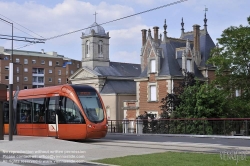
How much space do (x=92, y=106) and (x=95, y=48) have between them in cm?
5261

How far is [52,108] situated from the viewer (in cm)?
2273

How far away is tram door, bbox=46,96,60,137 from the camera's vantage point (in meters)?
22.3

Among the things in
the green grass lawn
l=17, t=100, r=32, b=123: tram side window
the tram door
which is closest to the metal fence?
the tram door

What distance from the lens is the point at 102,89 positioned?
227 ft

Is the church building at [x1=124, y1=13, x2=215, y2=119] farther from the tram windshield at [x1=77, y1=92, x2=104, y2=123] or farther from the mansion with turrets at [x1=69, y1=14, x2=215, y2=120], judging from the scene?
the tram windshield at [x1=77, y1=92, x2=104, y2=123]

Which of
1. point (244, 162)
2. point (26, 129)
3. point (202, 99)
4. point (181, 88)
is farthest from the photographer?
point (181, 88)

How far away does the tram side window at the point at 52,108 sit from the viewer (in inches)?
883

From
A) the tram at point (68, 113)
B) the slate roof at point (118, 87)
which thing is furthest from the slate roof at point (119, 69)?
the tram at point (68, 113)

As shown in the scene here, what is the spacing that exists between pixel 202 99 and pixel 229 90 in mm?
3088

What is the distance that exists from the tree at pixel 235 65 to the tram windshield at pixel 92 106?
1618 centimetres

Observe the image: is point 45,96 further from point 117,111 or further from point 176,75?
point 117,111

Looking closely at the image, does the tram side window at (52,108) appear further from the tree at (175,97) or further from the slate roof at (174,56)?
the slate roof at (174,56)

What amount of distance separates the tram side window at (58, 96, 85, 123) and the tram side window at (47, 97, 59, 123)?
0.50 meters

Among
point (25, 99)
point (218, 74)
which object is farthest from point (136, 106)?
point (25, 99)
